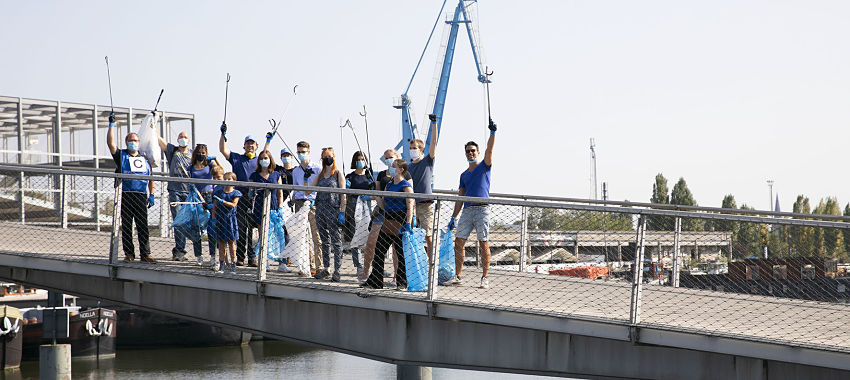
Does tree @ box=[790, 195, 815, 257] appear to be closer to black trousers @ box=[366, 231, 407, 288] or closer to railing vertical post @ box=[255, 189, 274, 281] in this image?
black trousers @ box=[366, 231, 407, 288]

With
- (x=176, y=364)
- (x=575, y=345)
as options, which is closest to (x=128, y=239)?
(x=575, y=345)

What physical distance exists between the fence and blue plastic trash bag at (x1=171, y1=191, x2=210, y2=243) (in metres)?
0.02

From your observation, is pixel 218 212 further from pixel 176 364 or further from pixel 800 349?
pixel 176 364

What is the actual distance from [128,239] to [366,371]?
807 inches

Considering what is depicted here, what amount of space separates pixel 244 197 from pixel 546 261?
5.38 metres

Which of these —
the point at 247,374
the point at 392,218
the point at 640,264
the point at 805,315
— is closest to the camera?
the point at 640,264

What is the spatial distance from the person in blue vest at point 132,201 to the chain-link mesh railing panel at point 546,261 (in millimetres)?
3958

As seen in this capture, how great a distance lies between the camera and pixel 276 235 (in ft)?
40.0

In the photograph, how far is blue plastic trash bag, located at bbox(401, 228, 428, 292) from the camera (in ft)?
34.5

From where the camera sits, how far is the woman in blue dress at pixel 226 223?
12.0 metres

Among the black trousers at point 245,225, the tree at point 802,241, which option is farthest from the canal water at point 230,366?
the tree at point 802,241

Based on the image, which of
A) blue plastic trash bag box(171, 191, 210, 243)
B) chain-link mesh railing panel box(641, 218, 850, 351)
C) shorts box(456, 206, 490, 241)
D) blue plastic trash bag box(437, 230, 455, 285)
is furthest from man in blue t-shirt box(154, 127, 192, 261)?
chain-link mesh railing panel box(641, 218, 850, 351)

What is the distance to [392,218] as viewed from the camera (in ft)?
35.0

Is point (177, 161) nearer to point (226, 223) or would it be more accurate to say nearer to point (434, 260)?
point (226, 223)
